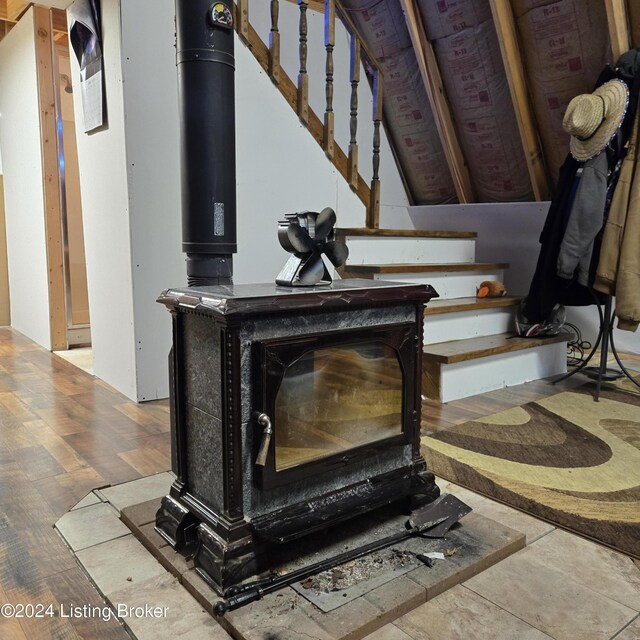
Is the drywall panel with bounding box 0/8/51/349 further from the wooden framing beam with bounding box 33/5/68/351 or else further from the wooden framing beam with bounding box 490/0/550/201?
the wooden framing beam with bounding box 490/0/550/201

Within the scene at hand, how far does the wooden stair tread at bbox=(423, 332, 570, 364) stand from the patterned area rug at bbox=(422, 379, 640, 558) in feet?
1.10

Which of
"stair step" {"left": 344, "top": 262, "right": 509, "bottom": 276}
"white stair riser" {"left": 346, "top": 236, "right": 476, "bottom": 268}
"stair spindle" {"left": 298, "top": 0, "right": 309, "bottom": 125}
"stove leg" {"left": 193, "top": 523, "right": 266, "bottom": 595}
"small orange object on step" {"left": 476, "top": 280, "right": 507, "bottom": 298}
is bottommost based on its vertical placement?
"stove leg" {"left": 193, "top": 523, "right": 266, "bottom": 595}

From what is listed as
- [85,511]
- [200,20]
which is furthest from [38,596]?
[200,20]

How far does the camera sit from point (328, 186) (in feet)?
11.1

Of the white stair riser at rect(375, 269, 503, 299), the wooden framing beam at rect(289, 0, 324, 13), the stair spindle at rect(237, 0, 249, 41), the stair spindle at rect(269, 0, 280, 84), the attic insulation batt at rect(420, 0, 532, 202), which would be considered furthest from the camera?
the wooden framing beam at rect(289, 0, 324, 13)

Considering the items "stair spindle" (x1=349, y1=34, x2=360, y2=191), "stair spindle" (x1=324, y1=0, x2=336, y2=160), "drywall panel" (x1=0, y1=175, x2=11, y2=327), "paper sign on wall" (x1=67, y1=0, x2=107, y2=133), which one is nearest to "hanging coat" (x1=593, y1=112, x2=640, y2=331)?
"stair spindle" (x1=349, y1=34, x2=360, y2=191)

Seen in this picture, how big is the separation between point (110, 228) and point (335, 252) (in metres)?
1.71

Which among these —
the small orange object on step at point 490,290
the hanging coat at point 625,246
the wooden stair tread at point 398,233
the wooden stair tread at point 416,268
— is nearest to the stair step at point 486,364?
the small orange object on step at point 490,290

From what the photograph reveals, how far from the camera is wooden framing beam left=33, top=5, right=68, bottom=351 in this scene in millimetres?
3873

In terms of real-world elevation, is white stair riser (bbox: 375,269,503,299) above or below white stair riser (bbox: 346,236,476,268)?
below

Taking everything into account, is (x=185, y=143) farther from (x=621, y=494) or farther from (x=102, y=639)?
(x=621, y=494)

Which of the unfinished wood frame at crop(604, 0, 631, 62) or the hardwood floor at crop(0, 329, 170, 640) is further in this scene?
the unfinished wood frame at crop(604, 0, 631, 62)

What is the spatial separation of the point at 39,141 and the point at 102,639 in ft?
11.9

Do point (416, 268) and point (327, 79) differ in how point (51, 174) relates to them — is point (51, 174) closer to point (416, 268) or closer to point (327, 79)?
point (327, 79)
